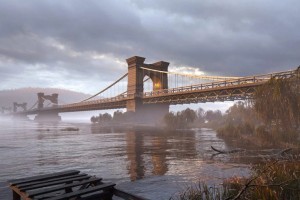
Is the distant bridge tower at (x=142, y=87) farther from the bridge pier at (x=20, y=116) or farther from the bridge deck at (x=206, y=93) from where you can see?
the bridge pier at (x=20, y=116)

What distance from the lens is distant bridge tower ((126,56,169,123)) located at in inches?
2842

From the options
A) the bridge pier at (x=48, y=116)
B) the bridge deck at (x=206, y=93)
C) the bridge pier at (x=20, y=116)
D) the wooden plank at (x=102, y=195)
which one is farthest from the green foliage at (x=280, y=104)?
the bridge pier at (x=20, y=116)

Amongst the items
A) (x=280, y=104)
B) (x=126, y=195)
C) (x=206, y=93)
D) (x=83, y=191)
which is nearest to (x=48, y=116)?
(x=206, y=93)

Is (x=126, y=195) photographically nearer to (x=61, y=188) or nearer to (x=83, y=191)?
(x=83, y=191)

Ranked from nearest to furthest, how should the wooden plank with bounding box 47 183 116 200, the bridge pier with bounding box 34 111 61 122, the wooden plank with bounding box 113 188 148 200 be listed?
1. the wooden plank with bounding box 47 183 116 200
2. the wooden plank with bounding box 113 188 148 200
3. the bridge pier with bounding box 34 111 61 122

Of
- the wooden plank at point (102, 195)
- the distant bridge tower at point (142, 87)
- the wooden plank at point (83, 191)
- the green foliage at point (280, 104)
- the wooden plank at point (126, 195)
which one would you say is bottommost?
the wooden plank at point (102, 195)

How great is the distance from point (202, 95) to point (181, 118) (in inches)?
266

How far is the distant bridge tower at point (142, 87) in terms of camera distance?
72188mm

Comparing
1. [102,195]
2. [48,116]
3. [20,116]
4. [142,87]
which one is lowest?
[102,195]

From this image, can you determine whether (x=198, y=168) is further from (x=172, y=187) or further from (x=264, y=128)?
(x=264, y=128)

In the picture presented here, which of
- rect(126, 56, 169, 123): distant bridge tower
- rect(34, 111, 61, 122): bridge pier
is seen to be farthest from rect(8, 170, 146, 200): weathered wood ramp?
rect(34, 111, 61, 122): bridge pier

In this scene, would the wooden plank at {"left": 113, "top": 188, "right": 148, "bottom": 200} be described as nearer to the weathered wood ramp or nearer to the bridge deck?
the weathered wood ramp

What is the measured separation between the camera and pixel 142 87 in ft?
258

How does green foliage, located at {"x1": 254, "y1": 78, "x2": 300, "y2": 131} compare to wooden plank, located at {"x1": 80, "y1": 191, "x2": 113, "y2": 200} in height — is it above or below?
above
